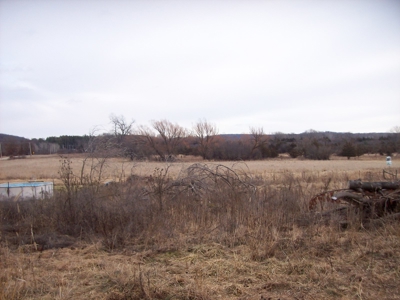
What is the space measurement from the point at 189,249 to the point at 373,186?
14.6 ft

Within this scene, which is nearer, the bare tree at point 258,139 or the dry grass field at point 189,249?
the dry grass field at point 189,249

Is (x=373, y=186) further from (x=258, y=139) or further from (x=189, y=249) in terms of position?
(x=258, y=139)

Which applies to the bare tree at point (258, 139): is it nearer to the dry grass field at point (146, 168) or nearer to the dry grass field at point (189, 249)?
the dry grass field at point (146, 168)

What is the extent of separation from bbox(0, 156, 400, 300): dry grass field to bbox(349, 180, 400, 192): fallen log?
1.01 m

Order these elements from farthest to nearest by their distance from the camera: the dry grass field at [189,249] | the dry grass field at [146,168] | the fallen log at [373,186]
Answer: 1. the dry grass field at [146,168]
2. the fallen log at [373,186]
3. the dry grass field at [189,249]

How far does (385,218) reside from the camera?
5.86 m

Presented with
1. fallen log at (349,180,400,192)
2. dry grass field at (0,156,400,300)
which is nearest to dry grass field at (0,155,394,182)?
dry grass field at (0,156,400,300)

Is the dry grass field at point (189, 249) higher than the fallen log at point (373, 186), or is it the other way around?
the fallen log at point (373, 186)

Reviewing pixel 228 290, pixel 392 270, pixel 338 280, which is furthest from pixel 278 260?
pixel 392 270

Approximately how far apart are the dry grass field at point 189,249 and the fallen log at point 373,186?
3.30 feet

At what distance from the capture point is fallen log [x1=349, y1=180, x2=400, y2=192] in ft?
21.7

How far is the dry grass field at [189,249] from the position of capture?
3.66 meters

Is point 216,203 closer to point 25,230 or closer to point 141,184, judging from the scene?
point 141,184

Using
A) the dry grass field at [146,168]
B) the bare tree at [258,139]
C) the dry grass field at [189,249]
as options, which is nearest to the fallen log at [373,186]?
the dry grass field at [189,249]
